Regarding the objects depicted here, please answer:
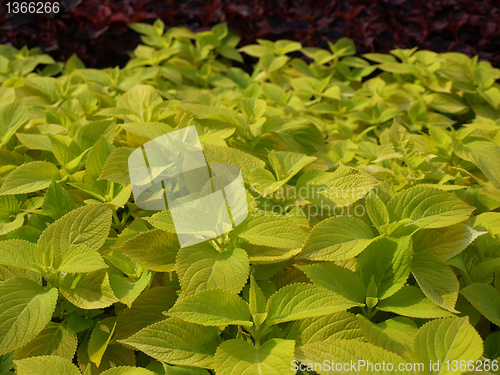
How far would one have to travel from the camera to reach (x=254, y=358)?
837mm

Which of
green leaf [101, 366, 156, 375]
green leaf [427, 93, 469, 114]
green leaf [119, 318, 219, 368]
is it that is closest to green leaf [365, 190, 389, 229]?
green leaf [119, 318, 219, 368]

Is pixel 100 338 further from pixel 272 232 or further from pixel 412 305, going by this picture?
pixel 412 305

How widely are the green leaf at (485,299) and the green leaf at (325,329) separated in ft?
0.82

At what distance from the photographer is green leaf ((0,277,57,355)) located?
870mm

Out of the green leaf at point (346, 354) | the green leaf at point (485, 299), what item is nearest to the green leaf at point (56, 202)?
the green leaf at point (346, 354)

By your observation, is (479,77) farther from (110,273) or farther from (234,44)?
(110,273)

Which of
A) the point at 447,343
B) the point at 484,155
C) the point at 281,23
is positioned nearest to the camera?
the point at 447,343

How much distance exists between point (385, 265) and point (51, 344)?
2.35 ft

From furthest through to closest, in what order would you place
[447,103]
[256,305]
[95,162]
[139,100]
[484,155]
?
1. [447,103]
2. [139,100]
3. [484,155]
4. [95,162]
5. [256,305]

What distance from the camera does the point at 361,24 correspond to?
300 centimetres

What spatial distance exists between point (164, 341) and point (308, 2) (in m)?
2.78

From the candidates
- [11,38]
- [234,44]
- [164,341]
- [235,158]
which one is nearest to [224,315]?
[164,341]

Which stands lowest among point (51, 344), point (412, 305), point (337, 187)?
point (51, 344)

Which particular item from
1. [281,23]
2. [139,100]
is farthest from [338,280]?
[281,23]
